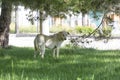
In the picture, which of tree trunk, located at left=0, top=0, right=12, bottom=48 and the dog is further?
tree trunk, located at left=0, top=0, right=12, bottom=48

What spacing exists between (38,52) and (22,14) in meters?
32.8

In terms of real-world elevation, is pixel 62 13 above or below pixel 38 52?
above

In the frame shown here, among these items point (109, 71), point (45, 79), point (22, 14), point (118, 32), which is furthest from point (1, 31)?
point (22, 14)

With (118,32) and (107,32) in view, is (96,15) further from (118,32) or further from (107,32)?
(118,32)

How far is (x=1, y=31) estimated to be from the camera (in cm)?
2081

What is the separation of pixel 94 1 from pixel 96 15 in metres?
2.45

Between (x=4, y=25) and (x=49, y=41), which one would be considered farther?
(x=4, y=25)

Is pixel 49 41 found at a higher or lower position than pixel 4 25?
lower

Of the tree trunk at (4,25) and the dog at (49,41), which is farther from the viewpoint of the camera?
the tree trunk at (4,25)

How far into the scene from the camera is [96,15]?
Result: 15.6 metres

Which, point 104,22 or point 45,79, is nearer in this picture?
point 45,79

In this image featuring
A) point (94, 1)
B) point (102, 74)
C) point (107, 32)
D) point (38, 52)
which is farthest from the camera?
point (107, 32)

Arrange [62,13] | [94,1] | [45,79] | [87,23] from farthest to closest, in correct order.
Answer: [87,23], [62,13], [94,1], [45,79]

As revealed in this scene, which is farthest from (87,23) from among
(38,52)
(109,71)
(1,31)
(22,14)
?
(109,71)
